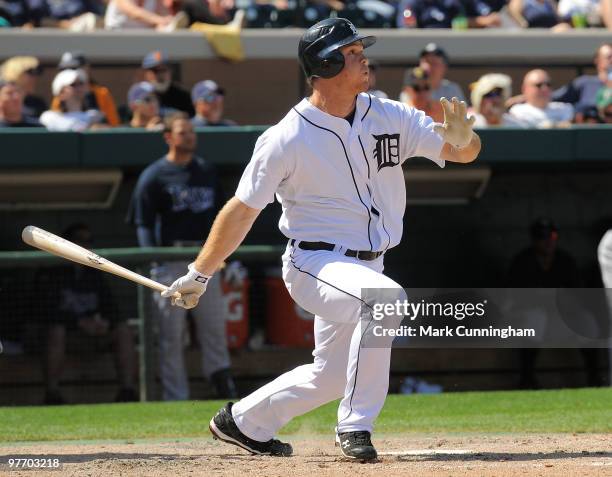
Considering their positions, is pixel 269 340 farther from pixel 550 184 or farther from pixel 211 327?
pixel 550 184

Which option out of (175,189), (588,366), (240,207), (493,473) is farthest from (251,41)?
(493,473)

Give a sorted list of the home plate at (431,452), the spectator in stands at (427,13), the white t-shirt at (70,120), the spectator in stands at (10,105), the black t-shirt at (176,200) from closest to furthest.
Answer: the home plate at (431,452), the black t-shirt at (176,200), the spectator in stands at (10,105), the white t-shirt at (70,120), the spectator in stands at (427,13)

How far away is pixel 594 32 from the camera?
440 inches

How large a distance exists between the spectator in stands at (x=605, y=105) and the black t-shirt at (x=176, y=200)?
10.7 feet

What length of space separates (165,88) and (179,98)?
0.13 meters

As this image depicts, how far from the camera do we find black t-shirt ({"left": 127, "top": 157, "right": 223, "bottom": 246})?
8.73 meters

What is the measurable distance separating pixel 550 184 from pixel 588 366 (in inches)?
67.8

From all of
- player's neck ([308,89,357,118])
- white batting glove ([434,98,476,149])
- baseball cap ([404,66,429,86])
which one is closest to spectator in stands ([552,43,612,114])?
baseball cap ([404,66,429,86])

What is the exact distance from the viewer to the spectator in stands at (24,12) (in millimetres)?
10711

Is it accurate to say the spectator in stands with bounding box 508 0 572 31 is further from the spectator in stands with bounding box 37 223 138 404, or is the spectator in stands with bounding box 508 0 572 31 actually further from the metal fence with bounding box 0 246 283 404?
the spectator in stands with bounding box 37 223 138 404

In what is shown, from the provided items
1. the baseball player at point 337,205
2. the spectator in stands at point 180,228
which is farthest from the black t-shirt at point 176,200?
the baseball player at point 337,205

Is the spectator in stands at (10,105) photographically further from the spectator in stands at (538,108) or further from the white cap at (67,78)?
the spectator in stands at (538,108)

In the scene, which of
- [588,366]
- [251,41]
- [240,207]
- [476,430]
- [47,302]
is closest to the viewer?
[240,207]

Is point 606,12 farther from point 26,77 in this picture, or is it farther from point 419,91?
point 26,77
